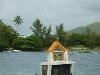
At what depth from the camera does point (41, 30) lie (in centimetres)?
19100

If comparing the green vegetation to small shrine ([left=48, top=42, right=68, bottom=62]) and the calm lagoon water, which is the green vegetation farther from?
small shrine ([left=48, top=42, right=68, bottom=62])

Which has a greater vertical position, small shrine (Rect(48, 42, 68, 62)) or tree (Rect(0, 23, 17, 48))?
tree (Rect(0, 23, 17, 48))

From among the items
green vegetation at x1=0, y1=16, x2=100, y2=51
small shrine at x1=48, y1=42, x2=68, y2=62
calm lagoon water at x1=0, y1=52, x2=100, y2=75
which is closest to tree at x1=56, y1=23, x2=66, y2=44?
green vegetation at x1=0, y1=16, x2=100, y2=51

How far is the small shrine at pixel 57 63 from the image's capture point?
111ft

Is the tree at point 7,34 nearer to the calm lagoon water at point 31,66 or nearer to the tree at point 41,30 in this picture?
the tree at point 41,30

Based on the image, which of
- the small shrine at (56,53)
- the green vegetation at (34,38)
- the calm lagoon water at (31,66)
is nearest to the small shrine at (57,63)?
the small shrine at (56,53)

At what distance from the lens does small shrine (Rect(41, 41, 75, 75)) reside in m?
33.9

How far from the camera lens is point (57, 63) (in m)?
34.0

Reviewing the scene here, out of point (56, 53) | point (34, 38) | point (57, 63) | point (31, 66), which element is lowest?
point (31, 66)

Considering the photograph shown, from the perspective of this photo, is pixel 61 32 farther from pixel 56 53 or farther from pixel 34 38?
pixel 56 53

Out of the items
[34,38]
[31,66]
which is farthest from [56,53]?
[34,38]

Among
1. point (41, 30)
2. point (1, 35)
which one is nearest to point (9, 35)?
point (1, 35)

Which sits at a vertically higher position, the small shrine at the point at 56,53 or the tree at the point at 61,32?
the tree at the point at 61,32

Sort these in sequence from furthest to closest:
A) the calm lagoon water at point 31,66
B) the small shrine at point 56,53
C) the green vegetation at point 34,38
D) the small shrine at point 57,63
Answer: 1. the green vegetation at point 34,38
2. the calm lagoon water at point 31,66
3. the small shrine at point 56,53
4. the small shrine at point 57,63
